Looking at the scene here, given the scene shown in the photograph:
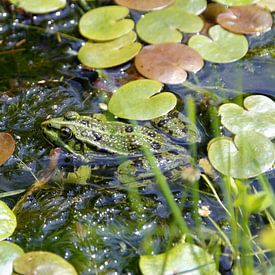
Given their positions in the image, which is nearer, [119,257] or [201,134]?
[119,257]

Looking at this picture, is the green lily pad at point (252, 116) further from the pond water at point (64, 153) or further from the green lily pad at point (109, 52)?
the green lily pad at point (109, 52)

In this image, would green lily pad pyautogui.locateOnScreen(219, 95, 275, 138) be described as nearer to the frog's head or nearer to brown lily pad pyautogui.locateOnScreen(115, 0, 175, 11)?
the frog's head

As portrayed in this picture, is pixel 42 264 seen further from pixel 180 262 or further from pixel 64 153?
pixel 64 153

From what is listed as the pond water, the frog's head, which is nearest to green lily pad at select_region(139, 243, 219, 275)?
the pond water

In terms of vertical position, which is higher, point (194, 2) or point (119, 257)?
point (194, 2)

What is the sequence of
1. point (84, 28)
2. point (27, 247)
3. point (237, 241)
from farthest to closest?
1. point (84, 28)
2. point (27, 247)
3. point (237, 241)

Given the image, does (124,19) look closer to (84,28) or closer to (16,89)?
(84,28)

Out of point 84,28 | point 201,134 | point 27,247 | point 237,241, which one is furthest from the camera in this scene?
point 84,28

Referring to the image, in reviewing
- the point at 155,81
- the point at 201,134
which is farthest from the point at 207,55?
the point at 201,134
